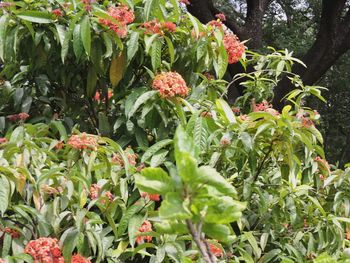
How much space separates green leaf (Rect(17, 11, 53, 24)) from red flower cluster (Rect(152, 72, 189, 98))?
48cm

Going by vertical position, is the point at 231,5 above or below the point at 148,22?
below

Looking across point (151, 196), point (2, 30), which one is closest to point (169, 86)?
point (151, 196)

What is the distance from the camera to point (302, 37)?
9.76 metres

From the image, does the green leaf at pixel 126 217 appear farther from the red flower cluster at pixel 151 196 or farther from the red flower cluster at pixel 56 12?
the red flower cluster at pixel 56 12

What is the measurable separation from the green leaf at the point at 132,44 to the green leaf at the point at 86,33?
0.55 feet

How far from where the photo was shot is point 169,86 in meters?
1.99

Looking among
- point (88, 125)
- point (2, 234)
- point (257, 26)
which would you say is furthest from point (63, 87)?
point (257, 26)

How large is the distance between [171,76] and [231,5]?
28.8 ft

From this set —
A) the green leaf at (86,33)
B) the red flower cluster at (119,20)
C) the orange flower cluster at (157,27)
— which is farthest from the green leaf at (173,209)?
the orange flower cluster at (157,27)

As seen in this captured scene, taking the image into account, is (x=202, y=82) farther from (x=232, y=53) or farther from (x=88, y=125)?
(x=88, y=125)

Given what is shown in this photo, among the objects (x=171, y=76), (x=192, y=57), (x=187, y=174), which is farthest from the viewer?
(x=192, y=57)

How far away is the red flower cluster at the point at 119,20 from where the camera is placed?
2.01m

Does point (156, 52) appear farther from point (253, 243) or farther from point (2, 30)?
point (253, 243)

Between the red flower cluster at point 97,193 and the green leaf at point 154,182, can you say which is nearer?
the green leaf at point 154,182
